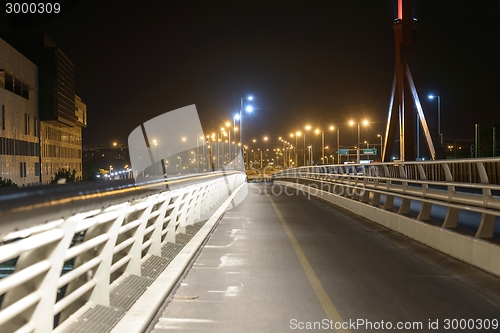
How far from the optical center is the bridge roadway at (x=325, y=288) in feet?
20.9

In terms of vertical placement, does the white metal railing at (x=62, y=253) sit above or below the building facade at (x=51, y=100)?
below

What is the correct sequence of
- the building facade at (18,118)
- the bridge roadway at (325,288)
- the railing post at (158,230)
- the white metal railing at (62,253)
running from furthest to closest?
1. the building facade at (18,118)
2. the railing post at (158,230)
3. the bridge roadway at (325,288)
4. the white metal railing at (62,253)

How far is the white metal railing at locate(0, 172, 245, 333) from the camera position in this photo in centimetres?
370

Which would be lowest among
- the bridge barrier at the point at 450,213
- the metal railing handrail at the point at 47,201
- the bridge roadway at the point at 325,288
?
the bridge roadway at the point at 325,288

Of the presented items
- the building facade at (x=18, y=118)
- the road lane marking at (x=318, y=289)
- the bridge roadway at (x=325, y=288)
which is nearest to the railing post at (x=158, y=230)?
the bridge roadway at (x=325, y=288)

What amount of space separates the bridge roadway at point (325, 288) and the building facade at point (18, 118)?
57247 millimetres

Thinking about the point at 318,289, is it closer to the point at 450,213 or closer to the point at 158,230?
the point at 158,230

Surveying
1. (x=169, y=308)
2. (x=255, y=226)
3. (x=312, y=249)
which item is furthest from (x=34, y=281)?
(x=255, y=226)

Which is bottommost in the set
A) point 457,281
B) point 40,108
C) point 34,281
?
point 457,281

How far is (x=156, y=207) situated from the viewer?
377 inches

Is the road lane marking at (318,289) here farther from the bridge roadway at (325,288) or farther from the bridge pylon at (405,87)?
the bridge pylon at (405,87)

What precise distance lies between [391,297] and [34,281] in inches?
188

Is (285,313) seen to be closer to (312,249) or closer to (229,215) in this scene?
(312,249)

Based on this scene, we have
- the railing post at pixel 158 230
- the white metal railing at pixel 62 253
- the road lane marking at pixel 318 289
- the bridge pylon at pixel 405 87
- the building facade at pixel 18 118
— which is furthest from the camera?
the building facade at pixel 18 118
